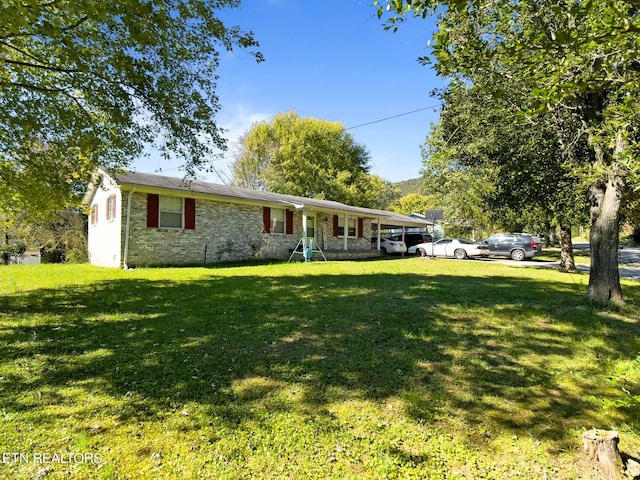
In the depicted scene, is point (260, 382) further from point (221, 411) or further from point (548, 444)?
point (548, 444)

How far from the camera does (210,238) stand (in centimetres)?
1441

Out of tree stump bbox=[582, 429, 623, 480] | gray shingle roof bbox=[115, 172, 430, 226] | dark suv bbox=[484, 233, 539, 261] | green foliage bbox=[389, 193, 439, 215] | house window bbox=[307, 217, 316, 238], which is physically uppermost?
green foliage bbox=[389, 193, 439, 215]

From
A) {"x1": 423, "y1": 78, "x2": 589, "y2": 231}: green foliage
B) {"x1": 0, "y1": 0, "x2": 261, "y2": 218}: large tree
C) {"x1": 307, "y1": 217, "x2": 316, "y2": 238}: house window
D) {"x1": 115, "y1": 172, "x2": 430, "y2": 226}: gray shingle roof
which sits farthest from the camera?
{"x1": 307, "y1": 217, "x2": 316, "y2": 238}: house window

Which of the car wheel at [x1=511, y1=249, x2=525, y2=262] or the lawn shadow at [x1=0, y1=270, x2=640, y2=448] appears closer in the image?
the lawn shadow at [x1=0, y1=270, x2=640, y2=448]

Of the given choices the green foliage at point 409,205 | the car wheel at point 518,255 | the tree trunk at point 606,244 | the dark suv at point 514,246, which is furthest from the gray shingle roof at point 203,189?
the green foliage at point 409,205

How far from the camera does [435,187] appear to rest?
2380 centimetres

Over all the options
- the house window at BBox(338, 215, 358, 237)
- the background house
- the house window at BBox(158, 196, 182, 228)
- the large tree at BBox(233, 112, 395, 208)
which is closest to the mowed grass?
the background house

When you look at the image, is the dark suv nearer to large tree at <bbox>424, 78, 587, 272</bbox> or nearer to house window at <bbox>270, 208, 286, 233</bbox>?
large tree at <bbox>424, 78, 587, 272</bbox>

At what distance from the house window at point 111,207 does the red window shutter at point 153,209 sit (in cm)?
150

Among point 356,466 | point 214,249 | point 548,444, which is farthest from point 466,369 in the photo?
point 214,249

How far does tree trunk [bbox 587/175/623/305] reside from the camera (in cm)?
622

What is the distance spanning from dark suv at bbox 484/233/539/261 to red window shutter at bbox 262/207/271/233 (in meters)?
13.7

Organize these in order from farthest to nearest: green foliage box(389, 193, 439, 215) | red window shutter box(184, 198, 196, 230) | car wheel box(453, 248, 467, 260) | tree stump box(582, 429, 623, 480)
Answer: green foliage box(389, 193, 439, 215), car wheel box(453, 248, 467, 260), red window shutter box(184, 198, 196, 230), tree stump box(582, 429, 623, 480)

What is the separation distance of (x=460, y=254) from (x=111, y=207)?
1816 cm
